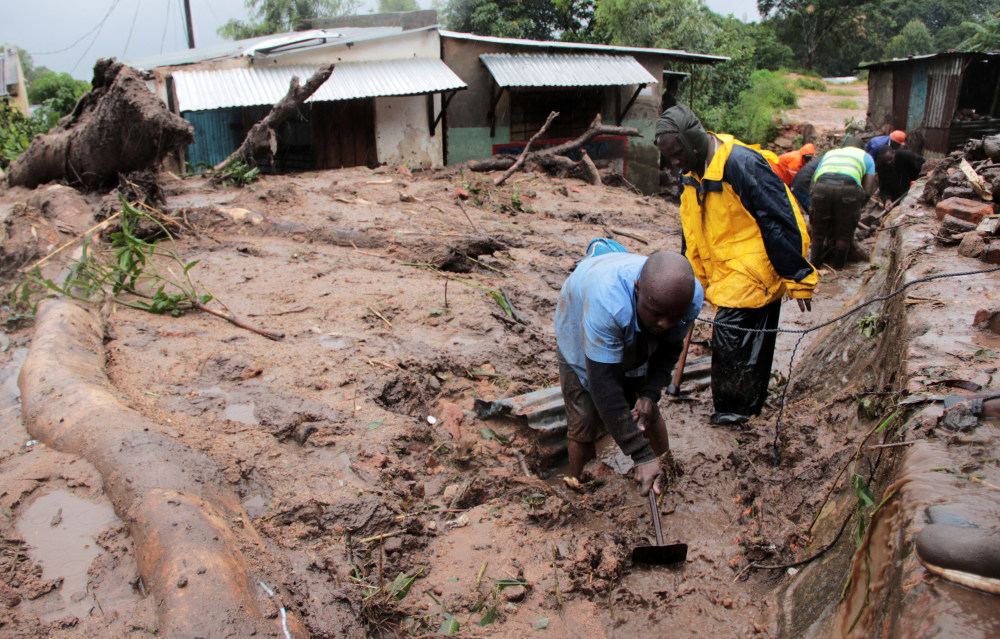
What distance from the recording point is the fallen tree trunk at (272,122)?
8.83m

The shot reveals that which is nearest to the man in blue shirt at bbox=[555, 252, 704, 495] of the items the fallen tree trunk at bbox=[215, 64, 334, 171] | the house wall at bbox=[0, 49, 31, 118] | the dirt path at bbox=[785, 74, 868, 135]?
the fallen tree trunk at bbox=[215, 64, 334, 171]

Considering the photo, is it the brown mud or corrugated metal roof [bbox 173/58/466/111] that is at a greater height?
corrugated metal roof [bbox 173/58/466/111]

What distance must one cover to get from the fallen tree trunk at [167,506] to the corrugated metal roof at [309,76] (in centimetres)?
805

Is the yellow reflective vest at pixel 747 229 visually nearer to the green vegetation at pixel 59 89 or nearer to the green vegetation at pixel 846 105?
the green vegetation at pixel 846 105

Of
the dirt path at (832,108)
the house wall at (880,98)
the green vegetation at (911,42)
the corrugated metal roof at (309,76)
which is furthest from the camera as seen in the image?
the green vegetation at (911,42)

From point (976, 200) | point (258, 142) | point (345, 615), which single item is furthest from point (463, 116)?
point (345, 615)

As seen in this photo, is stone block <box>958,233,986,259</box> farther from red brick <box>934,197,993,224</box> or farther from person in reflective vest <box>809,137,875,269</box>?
person in reflective vest <box>809,137,875,269</box>

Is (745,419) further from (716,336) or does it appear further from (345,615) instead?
(345,615)

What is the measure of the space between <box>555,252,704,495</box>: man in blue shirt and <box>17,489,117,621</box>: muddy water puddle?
5.95 feet

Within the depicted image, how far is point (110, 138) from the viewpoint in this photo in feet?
19.9

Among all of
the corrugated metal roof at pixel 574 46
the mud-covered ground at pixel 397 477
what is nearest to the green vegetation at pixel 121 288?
the mud-covered ground at pixel 397 477

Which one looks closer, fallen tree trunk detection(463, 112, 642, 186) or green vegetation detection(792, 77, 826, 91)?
fallen tree trunk detection(463, 112, 642, 186)

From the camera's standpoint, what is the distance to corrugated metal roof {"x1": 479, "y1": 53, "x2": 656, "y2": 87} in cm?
1277

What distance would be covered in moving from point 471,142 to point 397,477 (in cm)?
1161
